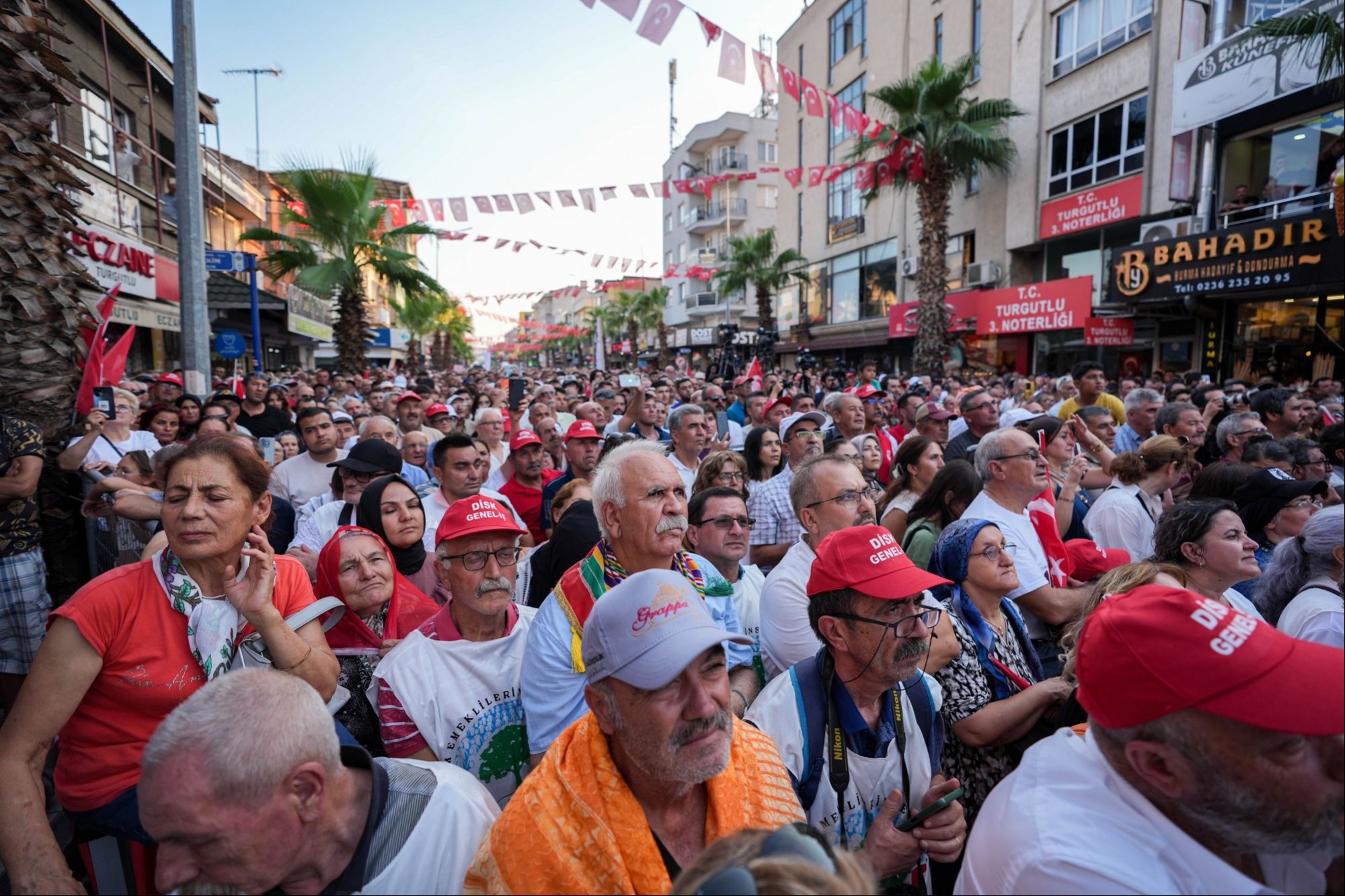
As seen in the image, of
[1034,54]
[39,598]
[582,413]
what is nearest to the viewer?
[39,598]

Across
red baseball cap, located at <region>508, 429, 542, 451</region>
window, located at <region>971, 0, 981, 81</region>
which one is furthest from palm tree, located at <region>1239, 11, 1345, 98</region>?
red baseball cap, located at <region>508, 429, 542, 451</region>

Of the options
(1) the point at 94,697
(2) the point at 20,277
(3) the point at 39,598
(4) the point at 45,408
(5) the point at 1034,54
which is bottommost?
(3) the point at 39,598

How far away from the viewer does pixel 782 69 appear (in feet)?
40.1

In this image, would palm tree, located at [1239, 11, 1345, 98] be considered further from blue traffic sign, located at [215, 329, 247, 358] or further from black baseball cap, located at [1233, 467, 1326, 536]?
blue traffic sign, located at [215, 329, 247, 358]

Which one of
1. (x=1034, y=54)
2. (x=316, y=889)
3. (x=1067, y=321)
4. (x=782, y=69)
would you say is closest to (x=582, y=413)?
(x=316, y=889)

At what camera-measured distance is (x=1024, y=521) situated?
145 inches

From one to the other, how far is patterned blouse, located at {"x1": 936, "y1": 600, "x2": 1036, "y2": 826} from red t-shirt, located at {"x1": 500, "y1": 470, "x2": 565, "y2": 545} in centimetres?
344

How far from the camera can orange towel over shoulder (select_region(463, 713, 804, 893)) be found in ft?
4.92

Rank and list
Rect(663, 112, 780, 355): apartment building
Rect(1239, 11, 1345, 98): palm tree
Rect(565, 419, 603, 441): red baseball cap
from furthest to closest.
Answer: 1. Rect(663, 112, 780, 355): apartment building
2. Rect(1239, 11, 1345, 98): palm tree
3. Rect(565, 419, 603, 441): red baseball cap

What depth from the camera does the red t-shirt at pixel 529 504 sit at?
17.7 ft

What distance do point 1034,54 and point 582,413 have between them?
20657 millimetres

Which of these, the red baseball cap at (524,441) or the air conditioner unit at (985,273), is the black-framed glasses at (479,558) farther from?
the air conditioner unit at (985,273)

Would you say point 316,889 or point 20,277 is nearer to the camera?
point 316,889

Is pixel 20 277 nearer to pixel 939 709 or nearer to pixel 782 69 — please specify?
pixel 939 709
